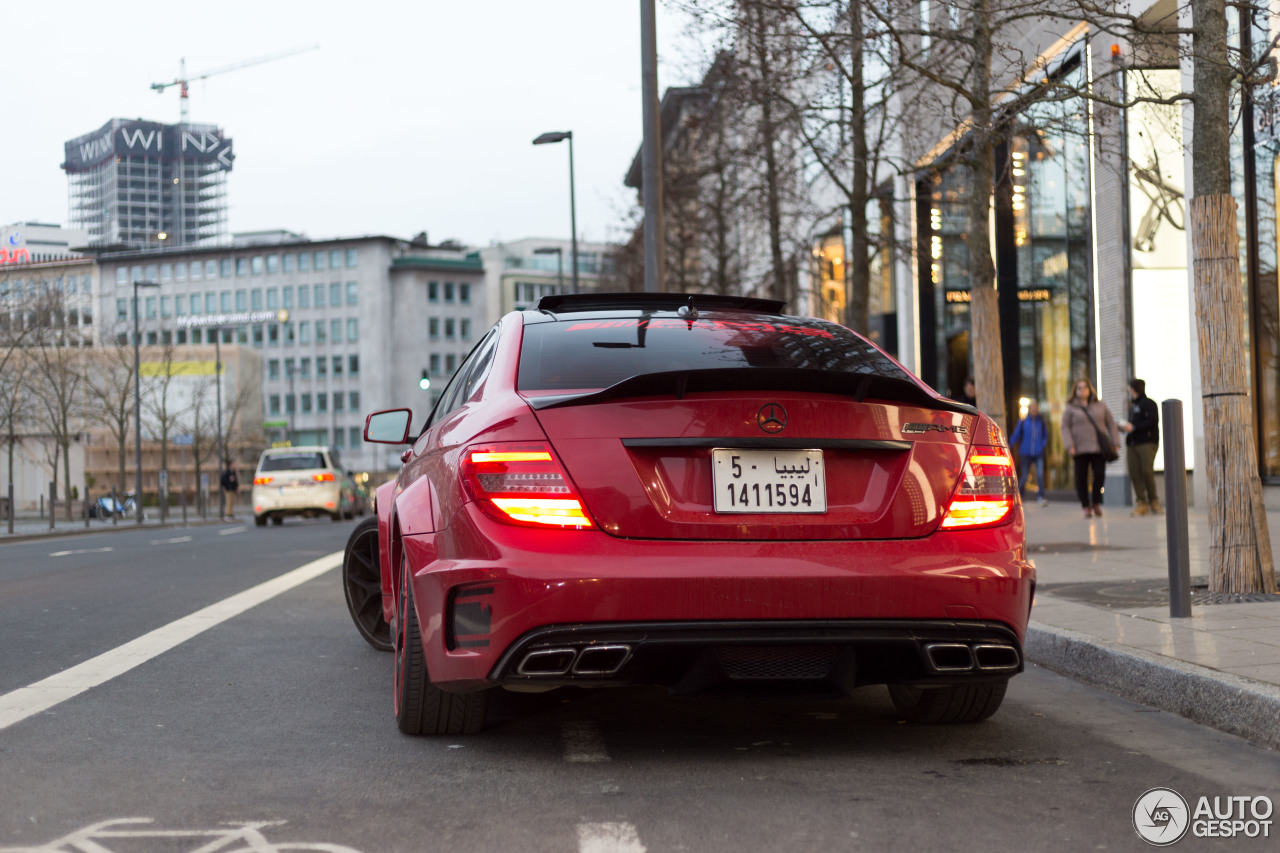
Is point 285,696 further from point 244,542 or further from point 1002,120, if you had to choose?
point 244,542

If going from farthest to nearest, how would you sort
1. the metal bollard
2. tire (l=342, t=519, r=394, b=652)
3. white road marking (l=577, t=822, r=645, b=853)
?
tire (l=342, t=519, r=394, b=652)
the metal bollard
white road marking (l=577, t=822, r=645, b=853)

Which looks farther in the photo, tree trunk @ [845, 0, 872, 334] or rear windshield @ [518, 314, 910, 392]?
tree trunk @ [845, 0, 872, 334]

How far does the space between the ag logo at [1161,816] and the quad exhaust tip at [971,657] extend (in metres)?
0.55

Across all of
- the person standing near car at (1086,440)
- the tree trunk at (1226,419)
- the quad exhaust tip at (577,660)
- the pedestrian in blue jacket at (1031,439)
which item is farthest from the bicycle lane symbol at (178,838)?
the pedestrian in blue jacket at (1031,439)

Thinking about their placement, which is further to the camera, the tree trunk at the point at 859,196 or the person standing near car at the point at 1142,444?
the person standing near car at the point at 1142,444

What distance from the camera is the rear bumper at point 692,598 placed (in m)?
4.09

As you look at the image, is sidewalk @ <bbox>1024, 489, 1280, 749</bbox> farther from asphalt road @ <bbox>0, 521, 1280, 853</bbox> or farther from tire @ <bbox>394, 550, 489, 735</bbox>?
tire @ <bbox>394, 550, 489, 735</bbox>

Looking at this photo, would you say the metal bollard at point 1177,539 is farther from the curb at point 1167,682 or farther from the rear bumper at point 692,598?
the rear bumper at point 692,598

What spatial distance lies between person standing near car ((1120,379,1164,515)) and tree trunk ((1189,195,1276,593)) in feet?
32.1

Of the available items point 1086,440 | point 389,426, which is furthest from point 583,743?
point 1086,440

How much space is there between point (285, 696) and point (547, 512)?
7.54ft

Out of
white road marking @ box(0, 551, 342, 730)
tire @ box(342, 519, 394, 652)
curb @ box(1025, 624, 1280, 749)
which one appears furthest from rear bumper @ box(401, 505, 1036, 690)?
tire @ box(342, 519, 394, 652)

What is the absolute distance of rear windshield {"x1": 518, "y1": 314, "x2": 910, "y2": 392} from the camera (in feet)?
15.3

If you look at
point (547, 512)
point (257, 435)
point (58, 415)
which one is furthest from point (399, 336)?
point (547, 512)
